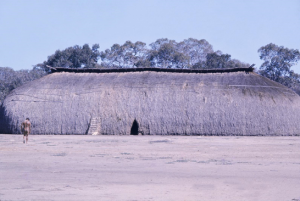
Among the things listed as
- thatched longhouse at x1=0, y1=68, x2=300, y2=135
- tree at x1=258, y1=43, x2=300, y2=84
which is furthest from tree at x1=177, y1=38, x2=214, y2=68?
thatched longhouse at x1=0, y1=68, x2=300, y2=135

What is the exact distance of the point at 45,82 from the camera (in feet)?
80.8

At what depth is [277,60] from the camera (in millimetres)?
37219

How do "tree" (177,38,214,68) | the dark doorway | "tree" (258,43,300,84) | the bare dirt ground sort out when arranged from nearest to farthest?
the bare dirt ground, the dark doorway, "tree" (258,43,300,84), "tree" (177,38,214,68)

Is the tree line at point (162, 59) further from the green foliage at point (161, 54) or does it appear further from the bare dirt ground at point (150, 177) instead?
the bare dirt ground at point (150, 177)

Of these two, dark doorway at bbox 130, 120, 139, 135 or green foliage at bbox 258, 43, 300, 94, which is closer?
dark doorway at bbox 130, 120, 139, 135

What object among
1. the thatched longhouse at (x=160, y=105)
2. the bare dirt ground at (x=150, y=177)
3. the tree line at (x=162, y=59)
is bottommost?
the bare dirt ground at (x=150, y=177)

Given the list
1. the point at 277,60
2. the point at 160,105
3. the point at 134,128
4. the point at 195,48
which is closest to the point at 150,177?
the point at 160,105

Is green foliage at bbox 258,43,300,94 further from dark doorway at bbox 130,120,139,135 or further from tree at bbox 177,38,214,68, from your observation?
dark doorway at bbox 130,120,139,135

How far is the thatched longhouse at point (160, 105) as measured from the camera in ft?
68.8

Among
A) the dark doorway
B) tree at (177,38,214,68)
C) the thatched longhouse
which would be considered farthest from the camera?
tree at (177,38,214,68)

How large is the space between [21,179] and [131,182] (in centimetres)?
197

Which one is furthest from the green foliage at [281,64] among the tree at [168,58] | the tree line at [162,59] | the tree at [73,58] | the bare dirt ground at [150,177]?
the bare dirt ground at [150,177]

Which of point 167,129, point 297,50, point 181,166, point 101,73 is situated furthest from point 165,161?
point 297,50

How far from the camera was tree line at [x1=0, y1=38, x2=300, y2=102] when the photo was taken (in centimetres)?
3738
